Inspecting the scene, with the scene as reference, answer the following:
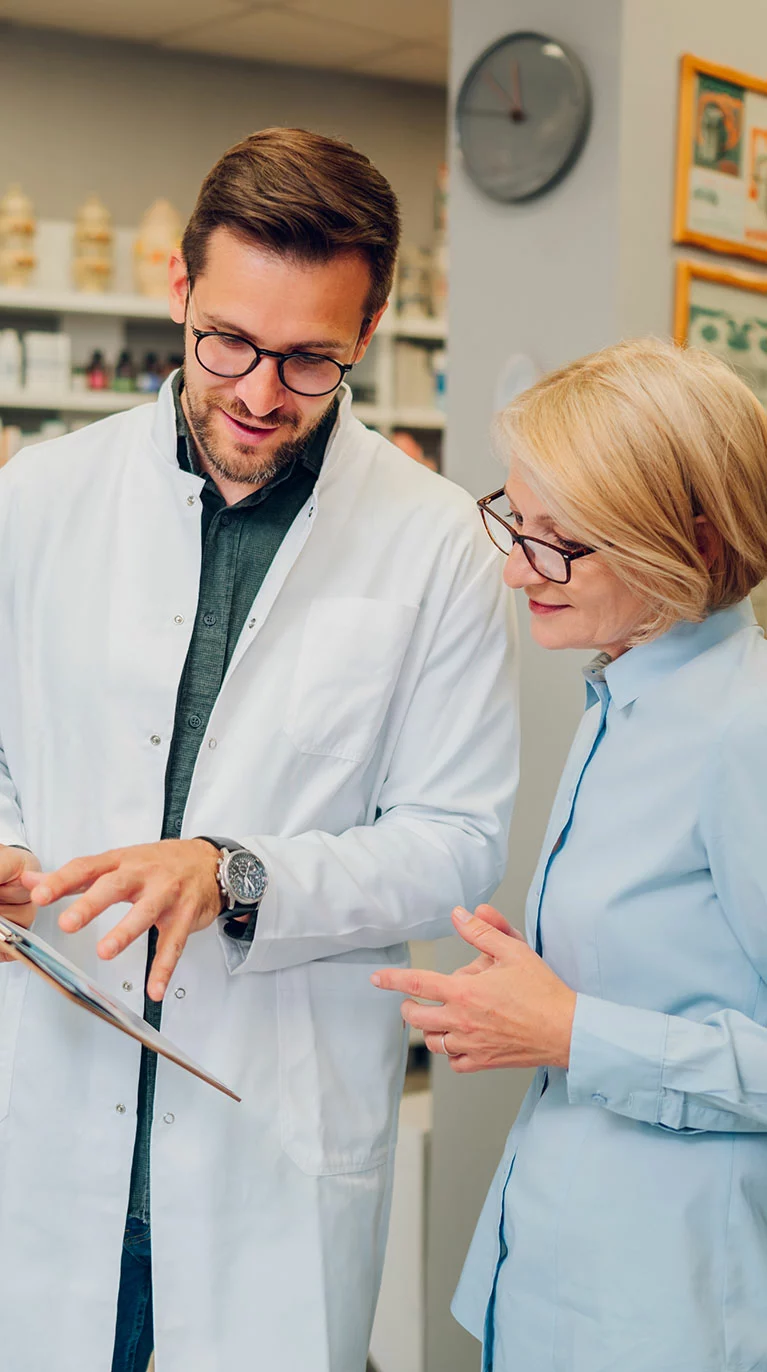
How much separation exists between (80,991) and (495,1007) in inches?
14.4

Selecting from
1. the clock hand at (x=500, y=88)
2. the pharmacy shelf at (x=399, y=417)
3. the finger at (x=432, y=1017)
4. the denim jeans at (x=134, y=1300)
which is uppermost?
the clock hand at (x=500, y=88)

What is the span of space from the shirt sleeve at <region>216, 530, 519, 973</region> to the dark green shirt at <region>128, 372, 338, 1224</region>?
13 centimetres

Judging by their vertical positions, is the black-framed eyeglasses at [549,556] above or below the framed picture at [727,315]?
below

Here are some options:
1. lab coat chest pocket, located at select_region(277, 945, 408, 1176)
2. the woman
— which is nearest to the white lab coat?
lab coat chest pocket, located at select_region(277, 945, 408, 1176)

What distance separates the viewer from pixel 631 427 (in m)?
1.18

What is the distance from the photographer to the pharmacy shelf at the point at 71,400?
471 cm

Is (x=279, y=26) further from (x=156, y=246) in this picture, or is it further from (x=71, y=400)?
(x=71, y=400)

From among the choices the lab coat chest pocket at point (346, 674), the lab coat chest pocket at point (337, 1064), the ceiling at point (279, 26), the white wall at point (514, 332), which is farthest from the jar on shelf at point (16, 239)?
the lab coat chest pocket at point (337, 1064)

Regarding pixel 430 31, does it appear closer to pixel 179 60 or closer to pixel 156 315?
pixel 179 60

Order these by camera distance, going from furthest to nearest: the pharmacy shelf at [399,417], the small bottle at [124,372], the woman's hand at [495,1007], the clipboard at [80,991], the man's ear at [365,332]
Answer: the pharmacy shelf at [399,417]
the small bottle at [124,372]
the man's ear at [365,332]
the woman's hand at [495,1007]
the clipboard at [80,991]

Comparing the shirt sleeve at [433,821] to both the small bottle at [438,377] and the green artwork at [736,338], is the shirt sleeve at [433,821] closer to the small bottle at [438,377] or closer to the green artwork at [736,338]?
the green artwork at [736,338]

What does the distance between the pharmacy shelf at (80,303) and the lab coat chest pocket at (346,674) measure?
354 centimetres

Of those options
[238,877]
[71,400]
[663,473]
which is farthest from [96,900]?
[71,400]

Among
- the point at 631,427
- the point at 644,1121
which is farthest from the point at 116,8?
the point at 644,1121
